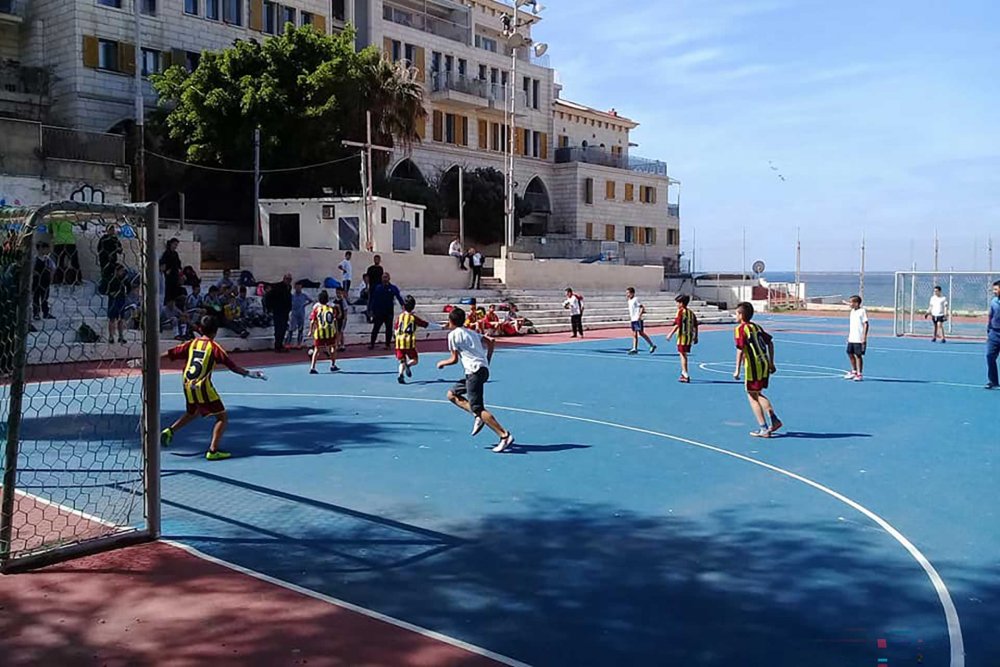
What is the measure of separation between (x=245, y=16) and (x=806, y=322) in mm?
31281

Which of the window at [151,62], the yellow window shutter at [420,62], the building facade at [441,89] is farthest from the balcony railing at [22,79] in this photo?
the yellow window shutter at [420,62]

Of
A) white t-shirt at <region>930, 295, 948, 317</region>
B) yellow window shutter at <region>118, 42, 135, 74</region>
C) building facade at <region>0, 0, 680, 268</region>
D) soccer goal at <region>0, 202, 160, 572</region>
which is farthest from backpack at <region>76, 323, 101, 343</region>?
white t-shirt at <region>930, 295, 948, 317</region>

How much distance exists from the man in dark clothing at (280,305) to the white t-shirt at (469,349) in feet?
41.0

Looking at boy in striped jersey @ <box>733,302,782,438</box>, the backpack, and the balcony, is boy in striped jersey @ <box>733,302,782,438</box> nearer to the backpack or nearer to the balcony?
the backpack

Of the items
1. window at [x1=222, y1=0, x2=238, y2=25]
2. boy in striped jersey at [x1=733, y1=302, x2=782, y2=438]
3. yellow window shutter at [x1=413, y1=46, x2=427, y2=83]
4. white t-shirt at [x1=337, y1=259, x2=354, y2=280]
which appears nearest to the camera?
boy in striped jersey at [x1=733, y1=302, x2=782, y2=438]

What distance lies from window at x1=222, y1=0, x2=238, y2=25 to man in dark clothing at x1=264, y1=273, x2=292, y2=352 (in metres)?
25.9

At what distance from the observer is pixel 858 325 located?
17.9m

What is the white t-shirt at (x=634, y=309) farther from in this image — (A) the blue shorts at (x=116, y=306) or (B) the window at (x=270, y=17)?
(B) the window at (x=270, y=17)

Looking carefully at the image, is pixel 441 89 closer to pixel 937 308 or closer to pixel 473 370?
pixel 937 308

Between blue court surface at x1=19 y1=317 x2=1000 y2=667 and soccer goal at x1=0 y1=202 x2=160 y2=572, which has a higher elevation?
soccer goal at x1=0 y1=202 x2=160 y2=572

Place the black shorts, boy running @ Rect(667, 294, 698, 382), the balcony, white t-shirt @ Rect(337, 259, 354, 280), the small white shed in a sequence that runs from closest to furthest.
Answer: the black shorts, boy running @ Rect(667, 294, 698, 382), white t-shirt @ Rect(337, 259, 354, 280), the small white shed, the balcony

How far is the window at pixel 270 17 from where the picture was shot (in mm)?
45125

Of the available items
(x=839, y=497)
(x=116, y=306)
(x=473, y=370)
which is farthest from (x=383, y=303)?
(x=839, y=497)

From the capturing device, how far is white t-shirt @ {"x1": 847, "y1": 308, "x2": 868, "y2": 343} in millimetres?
17814
